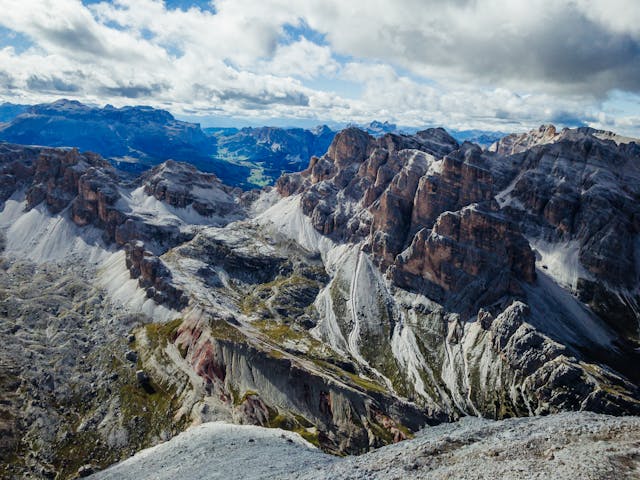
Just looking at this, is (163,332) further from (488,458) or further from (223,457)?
(488,458)

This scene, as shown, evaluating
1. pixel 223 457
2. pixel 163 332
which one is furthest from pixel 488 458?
pixel 163 332

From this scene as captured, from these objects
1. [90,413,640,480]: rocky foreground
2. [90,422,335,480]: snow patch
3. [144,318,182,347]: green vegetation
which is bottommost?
[144,318,182,347]: green vegetation

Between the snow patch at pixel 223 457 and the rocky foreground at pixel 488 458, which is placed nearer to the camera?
the rocky foreground at pixel 488 458

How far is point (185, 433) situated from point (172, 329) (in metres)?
74.0

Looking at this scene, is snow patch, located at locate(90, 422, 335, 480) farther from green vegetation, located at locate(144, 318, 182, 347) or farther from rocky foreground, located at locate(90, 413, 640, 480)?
green vegetation, located at locate(144, 318, 182, 347)

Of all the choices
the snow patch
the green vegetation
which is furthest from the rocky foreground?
the green vegetation

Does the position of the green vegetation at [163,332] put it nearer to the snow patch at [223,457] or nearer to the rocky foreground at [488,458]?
the snow patch at [223,457]

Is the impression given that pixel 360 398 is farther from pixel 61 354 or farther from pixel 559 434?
pixel 61 354

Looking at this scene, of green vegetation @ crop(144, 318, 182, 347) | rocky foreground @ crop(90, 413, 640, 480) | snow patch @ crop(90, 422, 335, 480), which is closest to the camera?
rocky foreground @ crop(90, 413, 640, 480)

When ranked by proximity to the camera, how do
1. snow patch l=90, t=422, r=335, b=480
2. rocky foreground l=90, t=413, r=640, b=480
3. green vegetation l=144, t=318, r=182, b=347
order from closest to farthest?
rocky foreground l=90, t=413, r=640, b=480, snow patch l=90, t=422, r=335, b=480, green vegetation l=144, t=318, r=182, b=347

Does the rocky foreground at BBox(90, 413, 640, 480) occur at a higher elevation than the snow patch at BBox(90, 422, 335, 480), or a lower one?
higher

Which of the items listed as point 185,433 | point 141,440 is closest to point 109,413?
point 141,440

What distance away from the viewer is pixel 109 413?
147000 mm

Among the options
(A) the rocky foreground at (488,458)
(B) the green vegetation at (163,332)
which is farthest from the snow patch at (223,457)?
(B) the green vegetation at (163,332)
